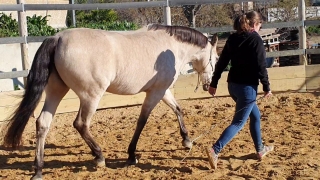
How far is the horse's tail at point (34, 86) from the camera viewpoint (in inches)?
194

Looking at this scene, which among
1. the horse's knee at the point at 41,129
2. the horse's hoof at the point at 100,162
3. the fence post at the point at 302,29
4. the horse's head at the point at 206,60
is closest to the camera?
the horse's knee at the point at 41,129

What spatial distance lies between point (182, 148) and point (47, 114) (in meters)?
1.73

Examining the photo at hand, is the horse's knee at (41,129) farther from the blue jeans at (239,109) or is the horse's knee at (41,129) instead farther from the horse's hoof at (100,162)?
the blue jeans at (239,109)

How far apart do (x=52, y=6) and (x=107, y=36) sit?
9.84ft

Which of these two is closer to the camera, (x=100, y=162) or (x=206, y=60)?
(x=100, y=162)

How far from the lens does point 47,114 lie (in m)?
5.13

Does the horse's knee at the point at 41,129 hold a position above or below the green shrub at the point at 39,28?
below

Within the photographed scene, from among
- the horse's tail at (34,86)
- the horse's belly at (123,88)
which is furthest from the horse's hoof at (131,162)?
the horse's tail at (34,86)

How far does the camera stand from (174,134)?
22.0ft

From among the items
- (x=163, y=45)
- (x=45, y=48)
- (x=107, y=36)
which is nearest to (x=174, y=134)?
(x=163, y=45)

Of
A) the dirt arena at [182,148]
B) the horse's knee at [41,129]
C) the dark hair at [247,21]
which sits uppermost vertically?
the dark hair at [247,21]

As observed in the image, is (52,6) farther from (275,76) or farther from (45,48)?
(275,76)

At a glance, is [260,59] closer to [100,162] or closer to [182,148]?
[182,148]

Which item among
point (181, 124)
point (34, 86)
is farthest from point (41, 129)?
point (181, 124)
